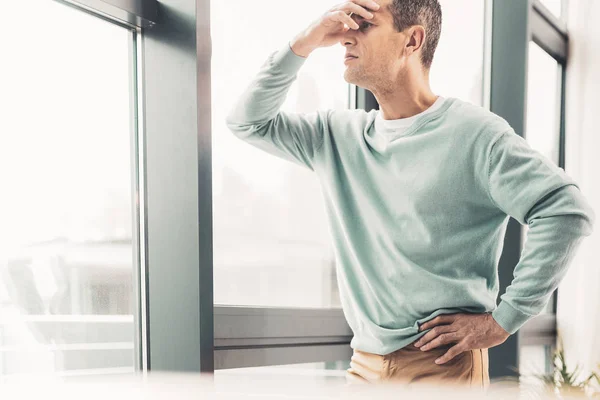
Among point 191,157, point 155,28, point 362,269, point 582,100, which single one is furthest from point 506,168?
point 582,100

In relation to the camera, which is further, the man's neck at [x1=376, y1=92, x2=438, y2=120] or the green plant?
the man's neck at [x1=376, y1=92, x2=438, y2=120]

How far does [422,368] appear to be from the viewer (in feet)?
4.54

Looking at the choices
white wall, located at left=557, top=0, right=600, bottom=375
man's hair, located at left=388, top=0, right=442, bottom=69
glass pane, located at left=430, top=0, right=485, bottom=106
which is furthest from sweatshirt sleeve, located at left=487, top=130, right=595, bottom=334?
white wall, located at left=557, top=0, right=600, bottom=375

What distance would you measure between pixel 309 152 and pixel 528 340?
6.79ft

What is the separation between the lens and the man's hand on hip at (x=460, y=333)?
A: 4.44 ft

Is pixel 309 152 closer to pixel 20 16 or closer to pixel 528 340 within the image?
pixel 20 16

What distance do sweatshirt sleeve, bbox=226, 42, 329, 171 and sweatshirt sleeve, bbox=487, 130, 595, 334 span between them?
422 millimetres

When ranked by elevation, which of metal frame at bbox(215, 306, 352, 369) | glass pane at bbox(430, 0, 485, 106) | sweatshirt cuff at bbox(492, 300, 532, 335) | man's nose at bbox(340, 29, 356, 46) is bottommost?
metal frame at bbox(215, 306, 352, 369)

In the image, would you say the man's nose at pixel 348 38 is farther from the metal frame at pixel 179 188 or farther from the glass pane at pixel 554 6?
the glass pane at pixel 554 6

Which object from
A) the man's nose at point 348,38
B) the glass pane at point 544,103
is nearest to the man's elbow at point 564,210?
the man's nose at point 348,38

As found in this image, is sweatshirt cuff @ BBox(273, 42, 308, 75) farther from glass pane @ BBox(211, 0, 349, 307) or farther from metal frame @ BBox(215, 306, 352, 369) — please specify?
metal frame @ BBox(215, 306, 352, 369)

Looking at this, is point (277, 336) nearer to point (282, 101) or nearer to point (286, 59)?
point (282, 101)

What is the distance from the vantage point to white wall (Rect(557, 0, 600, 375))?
318 cm

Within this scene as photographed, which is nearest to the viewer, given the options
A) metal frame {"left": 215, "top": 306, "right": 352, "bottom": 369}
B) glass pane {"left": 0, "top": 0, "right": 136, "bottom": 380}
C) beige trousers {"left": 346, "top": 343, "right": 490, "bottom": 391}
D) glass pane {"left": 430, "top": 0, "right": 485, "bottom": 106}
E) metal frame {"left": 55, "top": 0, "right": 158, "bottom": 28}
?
glass pane {"left": 0, "top": 0, "right": 136, "bottom": 380}
